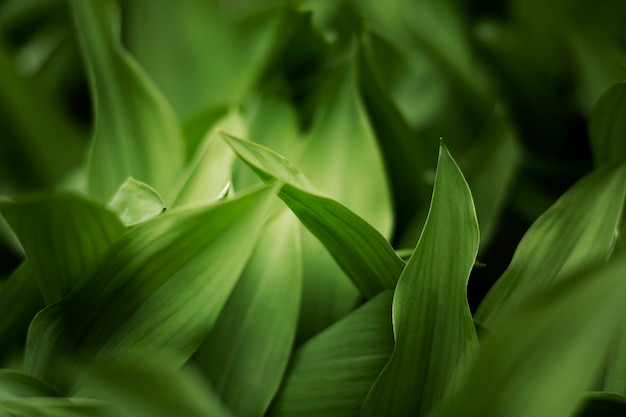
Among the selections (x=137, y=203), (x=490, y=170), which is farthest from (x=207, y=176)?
(x=490, y=170)

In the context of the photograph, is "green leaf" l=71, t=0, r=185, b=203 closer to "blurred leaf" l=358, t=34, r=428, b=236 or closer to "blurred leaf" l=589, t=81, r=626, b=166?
"blurred leaf" l=358, t=34, r=428, b=236

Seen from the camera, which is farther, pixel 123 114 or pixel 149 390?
pixel 123 114

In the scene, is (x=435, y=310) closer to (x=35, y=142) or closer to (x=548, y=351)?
(x=548, y=351)

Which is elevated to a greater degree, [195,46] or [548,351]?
[195,46]

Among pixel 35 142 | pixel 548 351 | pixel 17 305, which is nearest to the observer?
pixel 548 351

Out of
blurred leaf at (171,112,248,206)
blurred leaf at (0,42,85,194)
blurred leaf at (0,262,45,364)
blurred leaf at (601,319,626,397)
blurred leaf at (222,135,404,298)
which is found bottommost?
blurred leaf at (601,319,626,397)

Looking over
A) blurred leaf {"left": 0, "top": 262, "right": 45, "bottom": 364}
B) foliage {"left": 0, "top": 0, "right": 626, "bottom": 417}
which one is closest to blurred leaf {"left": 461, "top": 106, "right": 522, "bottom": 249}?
foliage {"left": 0, "top": 0, "right": 626, "bottom": 417}

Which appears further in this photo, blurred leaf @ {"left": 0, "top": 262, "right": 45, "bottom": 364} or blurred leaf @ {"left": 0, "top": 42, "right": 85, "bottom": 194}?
blurred leaf @ {"left": 0, "top": 42, "right": 85, "bottom": 194}
